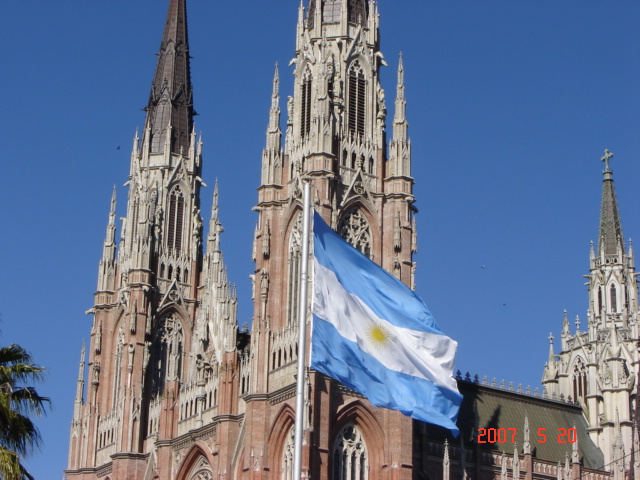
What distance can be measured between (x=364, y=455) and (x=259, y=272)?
1110cm

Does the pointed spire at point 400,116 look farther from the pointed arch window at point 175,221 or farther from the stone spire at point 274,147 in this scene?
the pointed arch window at point 175,221

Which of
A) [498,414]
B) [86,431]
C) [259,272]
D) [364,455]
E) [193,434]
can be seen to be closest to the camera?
[364,455]

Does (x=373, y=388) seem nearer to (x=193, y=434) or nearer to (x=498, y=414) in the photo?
(x=193, y=434)

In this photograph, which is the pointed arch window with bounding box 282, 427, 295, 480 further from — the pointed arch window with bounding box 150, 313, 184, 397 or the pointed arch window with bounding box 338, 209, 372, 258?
the pointed arch window with bounding box 150, 313, 184, 397

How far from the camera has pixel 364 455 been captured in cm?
5622

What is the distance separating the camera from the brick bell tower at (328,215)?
55.8 metres

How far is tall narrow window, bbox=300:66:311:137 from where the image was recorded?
63719 millimetres

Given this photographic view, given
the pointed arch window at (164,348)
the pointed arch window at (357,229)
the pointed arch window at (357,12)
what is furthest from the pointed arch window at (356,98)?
the pointed arch window at (164,348)

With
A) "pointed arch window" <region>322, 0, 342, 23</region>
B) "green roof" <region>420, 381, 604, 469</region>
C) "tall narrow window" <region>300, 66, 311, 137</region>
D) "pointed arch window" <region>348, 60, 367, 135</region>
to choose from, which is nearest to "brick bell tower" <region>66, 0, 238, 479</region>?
"tall narrow window" <region>300, 66, 311, 137</region>

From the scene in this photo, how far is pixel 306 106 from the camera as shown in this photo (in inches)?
2532

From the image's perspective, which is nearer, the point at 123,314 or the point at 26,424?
the point at 26,424

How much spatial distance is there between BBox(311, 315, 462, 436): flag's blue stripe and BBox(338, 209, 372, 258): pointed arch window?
3127 cm

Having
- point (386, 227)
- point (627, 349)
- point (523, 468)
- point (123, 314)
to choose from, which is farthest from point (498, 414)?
point (123, 314)

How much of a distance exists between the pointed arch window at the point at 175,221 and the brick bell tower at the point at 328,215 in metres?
20.1
